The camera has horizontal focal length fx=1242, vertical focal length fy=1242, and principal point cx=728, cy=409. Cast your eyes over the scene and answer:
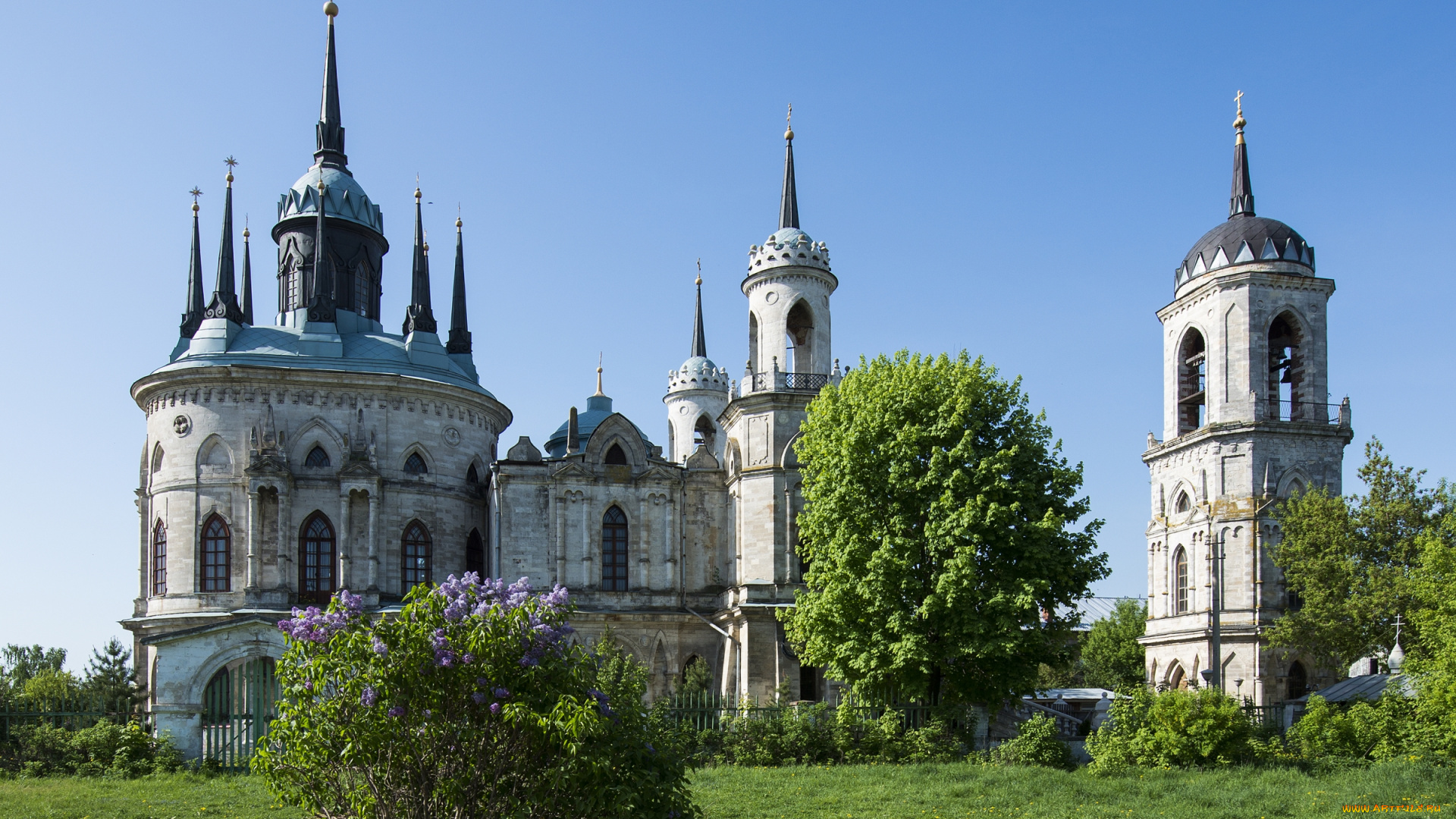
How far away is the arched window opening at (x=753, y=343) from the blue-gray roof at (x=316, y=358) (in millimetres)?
9036

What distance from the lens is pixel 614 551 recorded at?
37406 millimetres

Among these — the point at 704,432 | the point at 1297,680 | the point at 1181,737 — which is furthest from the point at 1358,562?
the point at 704,432

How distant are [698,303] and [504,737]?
51427 mm

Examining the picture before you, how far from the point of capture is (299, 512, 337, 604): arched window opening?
36.4 meters

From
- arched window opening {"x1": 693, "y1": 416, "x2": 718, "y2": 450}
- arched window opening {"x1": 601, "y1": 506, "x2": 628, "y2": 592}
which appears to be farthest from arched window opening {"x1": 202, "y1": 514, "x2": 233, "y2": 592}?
arched window opening {"x1": 693, "y1": 416, "x2": 718, "y2": 450}

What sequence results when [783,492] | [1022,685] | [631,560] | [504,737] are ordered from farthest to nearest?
1. [631,560]
2. [783,492]
3. [1022,685]
4. [504,737]

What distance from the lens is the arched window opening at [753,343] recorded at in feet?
120

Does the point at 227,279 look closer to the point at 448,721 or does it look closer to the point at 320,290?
the point at 320,290

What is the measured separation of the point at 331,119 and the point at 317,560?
16.2 m

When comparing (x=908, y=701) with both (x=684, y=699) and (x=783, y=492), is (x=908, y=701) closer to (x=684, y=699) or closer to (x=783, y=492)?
(x=684, y=699)

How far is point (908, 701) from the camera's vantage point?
1052 inches

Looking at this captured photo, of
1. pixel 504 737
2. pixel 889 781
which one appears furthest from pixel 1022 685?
pixel 504 737

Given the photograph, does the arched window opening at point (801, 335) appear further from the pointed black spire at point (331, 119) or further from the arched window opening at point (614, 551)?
the pointed black spire at point (331, 119)

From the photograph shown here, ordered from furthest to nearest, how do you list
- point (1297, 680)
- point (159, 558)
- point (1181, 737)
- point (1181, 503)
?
point (1181, 503)
point (159, 558)
point (1297, 680)
point (1181, 737)
